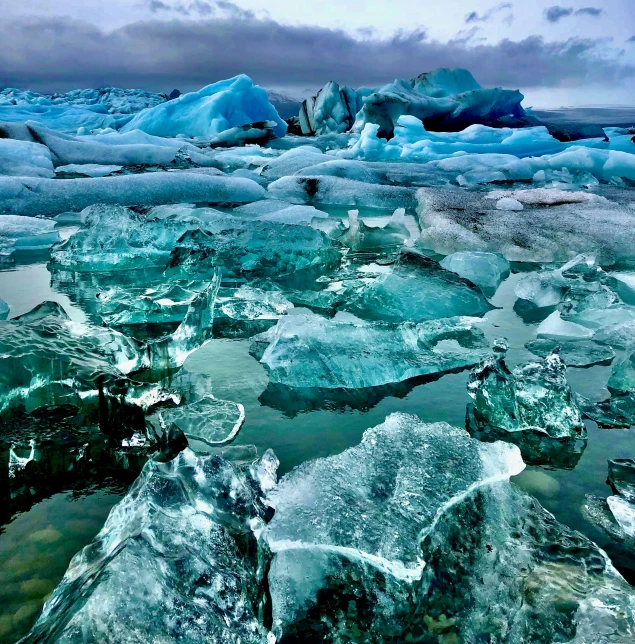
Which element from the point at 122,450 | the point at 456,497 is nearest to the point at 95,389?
the point at 122,450

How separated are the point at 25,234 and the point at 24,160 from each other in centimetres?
354

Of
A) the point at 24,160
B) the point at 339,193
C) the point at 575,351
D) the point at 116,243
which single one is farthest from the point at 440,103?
the point at 575,351

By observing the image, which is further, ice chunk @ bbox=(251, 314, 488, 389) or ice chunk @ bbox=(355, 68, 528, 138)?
ice chunk @ bbox=(355, 68, 528, 138)

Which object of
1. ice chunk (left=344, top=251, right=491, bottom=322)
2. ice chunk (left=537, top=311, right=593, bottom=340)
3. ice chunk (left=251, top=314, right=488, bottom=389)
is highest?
ice chunk (left=251, top=314, right=488, bottom=389)

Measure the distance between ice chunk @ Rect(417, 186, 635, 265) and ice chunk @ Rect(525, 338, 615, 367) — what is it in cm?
166

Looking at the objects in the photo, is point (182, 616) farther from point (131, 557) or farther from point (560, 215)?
point (560, 215)

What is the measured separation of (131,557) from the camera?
0.81 metres

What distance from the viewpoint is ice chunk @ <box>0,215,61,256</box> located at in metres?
3.82

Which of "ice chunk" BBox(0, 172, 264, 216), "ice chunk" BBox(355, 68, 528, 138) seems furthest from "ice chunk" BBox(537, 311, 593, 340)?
"ice chunk" BBox(355, 68, 528, 138)

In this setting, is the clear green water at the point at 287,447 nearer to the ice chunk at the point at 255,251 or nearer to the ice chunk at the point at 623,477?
the ice chunk at the point at 623,477

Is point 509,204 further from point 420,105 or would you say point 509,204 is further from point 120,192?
point 420,105

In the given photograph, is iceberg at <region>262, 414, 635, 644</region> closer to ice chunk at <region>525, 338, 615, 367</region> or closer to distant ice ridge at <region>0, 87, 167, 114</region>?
ice chunk at <region>525, 338, 615, 367</region>

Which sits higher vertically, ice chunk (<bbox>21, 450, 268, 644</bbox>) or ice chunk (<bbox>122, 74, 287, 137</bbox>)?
ice chunk (<bbox>21, 450, 268, 644</bbox>)

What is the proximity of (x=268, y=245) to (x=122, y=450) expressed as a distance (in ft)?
7.15
